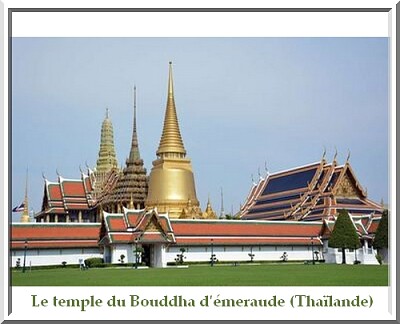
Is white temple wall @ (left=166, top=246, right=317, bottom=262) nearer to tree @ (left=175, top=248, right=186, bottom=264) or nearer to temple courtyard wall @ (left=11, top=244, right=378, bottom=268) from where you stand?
temple courtyard wall @ (left=11, top=244, right=378, bottom=268)

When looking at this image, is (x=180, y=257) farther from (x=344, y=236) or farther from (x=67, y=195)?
(x=67, y=195)

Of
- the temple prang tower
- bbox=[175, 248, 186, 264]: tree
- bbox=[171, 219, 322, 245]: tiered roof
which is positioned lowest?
bbox=[175, 248, 186, 264]: tree

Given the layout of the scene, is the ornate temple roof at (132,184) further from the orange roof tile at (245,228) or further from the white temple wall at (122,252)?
the white temple wall at (122,252)

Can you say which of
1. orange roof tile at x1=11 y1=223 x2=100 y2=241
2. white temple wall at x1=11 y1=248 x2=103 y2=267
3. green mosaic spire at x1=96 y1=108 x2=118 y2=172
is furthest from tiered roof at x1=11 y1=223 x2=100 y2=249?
green mosaic spire at x1=96 y1=108 x2=118 y2=172

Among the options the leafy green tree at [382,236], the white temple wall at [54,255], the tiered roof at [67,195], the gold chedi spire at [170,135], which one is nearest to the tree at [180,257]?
the white temple wall at [54,255]

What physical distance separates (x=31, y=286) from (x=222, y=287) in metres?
3.41

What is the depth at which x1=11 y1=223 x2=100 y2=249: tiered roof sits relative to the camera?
2384 centimetres

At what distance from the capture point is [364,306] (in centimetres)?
1238

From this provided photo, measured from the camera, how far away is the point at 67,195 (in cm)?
4091

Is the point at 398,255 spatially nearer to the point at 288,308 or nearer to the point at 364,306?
the point at 364,306

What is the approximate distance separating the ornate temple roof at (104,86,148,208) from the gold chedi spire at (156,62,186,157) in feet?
6.88
